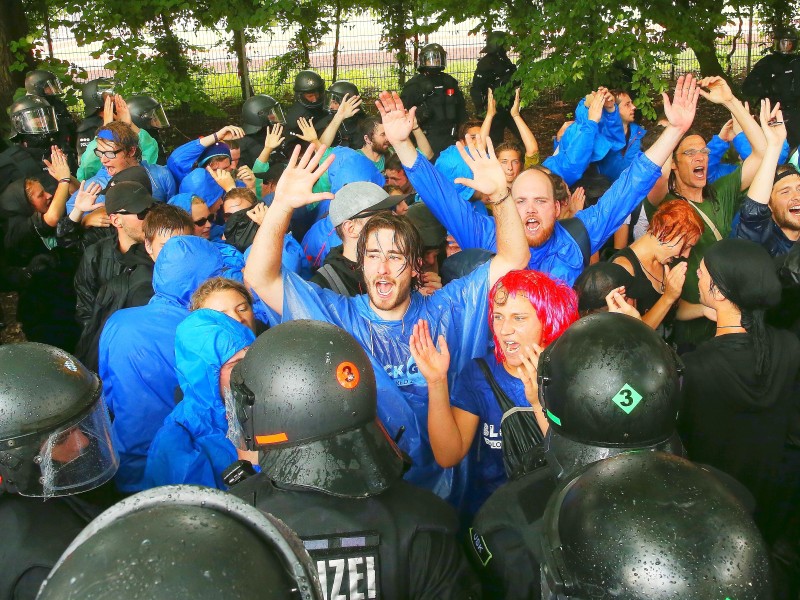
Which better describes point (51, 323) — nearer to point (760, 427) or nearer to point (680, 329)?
point (680, 329)

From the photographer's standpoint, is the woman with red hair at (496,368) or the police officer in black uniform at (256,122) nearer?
the woman with red hair at (496,368)

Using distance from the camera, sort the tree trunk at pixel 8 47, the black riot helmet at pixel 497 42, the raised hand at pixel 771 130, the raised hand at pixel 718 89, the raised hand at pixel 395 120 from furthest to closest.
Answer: the tree trunk at pixel 8 47, the black riot helmet at pixel 497 42, the raised hand at pixel 718 89, the raised hand at pixel 771 130, the raised hand at pixel 395 120

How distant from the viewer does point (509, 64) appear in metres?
10.3

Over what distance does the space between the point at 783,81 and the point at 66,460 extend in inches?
352

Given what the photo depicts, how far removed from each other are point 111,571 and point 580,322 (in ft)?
5.42

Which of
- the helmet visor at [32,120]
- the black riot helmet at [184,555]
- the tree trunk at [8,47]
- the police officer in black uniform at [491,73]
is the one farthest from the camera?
the tree trunk at [8,47]

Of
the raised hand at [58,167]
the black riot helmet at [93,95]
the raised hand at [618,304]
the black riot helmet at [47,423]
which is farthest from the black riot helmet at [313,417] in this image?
the black riot helmet at [93,95]

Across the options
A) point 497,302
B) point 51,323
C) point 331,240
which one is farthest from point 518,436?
point 51,323

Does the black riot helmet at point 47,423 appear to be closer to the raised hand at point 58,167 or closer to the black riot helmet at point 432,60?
the raised hand at point 58,167

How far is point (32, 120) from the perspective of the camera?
24.6 ft

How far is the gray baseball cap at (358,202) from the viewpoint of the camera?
4098 millimetres

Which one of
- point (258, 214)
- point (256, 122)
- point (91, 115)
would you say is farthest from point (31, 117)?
A: point (258, 214)

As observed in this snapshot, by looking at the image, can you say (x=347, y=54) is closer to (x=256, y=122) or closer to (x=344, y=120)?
(x=344, y=120)

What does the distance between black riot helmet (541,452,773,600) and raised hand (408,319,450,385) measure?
1.32 meters
